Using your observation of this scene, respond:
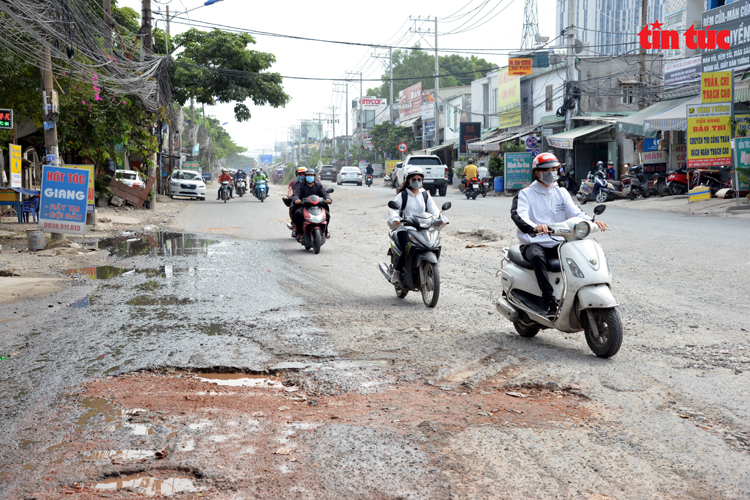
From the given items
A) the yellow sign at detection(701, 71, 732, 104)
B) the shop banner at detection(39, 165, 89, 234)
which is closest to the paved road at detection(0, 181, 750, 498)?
the shop banner at detection(39, 165, 89, 234)

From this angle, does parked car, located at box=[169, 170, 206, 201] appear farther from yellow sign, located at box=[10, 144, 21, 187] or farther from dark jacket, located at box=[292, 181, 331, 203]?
dark jacket, located at box=[292, 181, 331, 203]

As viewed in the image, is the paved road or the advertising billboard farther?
the advertising billboard

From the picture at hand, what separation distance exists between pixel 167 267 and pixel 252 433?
7150mm

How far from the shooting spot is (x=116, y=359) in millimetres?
4984

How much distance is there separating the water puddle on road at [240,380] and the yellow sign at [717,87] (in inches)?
720

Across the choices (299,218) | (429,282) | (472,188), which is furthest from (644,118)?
(429,282)

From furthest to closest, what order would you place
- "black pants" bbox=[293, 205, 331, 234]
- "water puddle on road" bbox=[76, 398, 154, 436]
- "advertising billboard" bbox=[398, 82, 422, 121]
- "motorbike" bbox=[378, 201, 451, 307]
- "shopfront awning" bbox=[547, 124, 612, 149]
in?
"advertising billboard" bbox=[398, 82, 422, 121], "shopfront awning" bbox=[547, 124, 612, 149], "black pants" bbox=[293, 205, 331, 234], "motorbike" bbox=[378, 201, 451, 307], "water puddle on road" bbox=[76, 398, 154, 436]

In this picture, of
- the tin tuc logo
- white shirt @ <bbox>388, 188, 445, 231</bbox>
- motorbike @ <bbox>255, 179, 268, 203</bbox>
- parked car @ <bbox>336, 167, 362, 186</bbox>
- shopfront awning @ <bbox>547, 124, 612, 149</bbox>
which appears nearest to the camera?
white shirt @ <bbox>388, 188, 445, 231</bbox>

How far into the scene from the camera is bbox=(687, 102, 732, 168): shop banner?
61.4ft

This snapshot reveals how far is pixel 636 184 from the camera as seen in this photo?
76.9 ft

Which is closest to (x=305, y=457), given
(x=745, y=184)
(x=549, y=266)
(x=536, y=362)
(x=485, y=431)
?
(x=485, y=431)

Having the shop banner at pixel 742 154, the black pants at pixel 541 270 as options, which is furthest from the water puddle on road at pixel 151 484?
the shop banner at pixel 742 154

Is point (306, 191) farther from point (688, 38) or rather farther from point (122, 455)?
point (688, 38)

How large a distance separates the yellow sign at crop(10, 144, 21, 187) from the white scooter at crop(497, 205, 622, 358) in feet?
37.6
